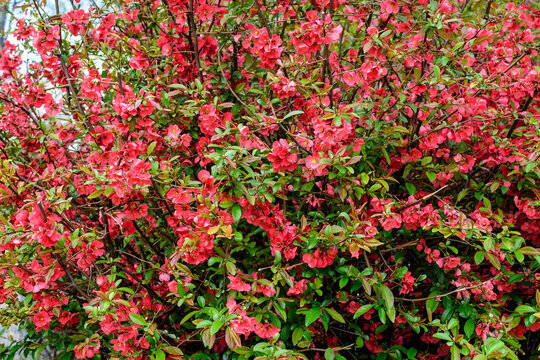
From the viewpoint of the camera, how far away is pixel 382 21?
2.00 meters

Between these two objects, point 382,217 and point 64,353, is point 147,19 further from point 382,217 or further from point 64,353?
point 64,353

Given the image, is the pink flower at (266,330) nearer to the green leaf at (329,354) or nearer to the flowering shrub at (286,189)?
the flowering shrub at (286,189)

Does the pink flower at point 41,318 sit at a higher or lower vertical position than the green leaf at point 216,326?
lower

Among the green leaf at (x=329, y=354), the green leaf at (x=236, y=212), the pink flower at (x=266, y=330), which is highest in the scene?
the green leaf at (x=236, y=212)

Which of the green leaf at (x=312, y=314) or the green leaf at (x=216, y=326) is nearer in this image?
the green leaf at (x=216, y=326)

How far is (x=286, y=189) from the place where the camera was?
77.1 inches

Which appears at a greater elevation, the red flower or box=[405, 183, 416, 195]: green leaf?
the red flower

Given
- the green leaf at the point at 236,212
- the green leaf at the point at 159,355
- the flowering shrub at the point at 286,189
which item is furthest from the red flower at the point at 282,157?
the green leaf at the point at 159,355

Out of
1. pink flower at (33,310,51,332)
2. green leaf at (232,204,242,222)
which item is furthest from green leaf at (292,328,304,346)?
pink flower at (33,310,51,332)

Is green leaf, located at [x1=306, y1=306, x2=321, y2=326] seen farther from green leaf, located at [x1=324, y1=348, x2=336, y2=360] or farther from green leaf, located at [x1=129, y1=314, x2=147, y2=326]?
green leaf, located at [x1=129, y1=314, x2=147, y2=326]

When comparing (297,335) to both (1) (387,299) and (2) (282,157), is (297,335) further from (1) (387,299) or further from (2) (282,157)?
(2) (282,157)

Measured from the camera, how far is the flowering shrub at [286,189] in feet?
5.48

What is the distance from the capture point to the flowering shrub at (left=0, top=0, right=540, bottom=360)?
1.67 m

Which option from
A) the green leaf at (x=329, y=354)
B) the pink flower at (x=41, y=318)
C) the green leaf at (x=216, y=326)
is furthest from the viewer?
the pink flower at (x=41, y=318)
